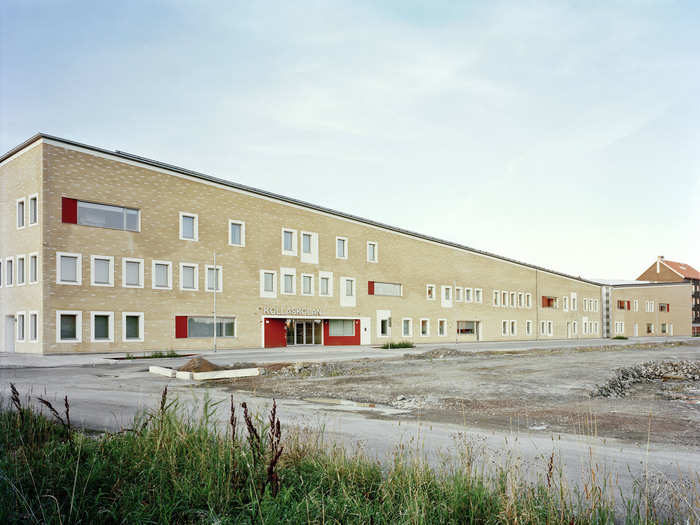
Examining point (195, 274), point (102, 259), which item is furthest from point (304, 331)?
point (102, 259)

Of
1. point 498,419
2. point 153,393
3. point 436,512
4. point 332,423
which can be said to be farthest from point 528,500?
point 153,393

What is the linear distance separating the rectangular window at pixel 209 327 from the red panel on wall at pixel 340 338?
36.9 feet

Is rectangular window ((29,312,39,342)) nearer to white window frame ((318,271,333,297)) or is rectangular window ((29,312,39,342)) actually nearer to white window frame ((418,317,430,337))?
white window frame ((318,271,333,297))

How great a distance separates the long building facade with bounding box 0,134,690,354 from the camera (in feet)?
116

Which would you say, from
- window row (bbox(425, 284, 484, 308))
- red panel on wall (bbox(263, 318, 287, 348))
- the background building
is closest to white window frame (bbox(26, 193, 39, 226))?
red panel on wall (bbox(263, 318, 287, 348))

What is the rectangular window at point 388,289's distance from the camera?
5898 centimetres

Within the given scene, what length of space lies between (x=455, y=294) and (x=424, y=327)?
24.8 feet

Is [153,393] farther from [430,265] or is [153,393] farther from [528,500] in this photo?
[430,265]

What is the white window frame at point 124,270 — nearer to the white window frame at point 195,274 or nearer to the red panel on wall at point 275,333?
the white window frame at point 195,274

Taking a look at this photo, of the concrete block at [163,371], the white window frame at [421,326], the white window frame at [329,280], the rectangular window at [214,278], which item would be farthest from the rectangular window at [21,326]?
the white window frame at [421,326]

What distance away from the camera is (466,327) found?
7125cm

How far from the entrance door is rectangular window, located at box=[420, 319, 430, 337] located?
131 feet

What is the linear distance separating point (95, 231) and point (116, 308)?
16.8 ft

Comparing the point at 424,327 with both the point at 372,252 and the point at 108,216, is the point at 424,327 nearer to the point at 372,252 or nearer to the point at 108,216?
the point at 372,252
